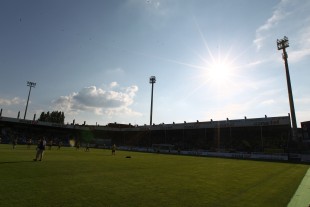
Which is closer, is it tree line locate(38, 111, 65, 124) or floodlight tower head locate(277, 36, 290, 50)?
floodlight tower head locate(277, 36, 290, 50)

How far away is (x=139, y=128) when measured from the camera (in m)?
82.7

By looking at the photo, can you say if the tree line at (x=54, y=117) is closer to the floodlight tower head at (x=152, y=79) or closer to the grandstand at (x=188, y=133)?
the grandstand at (x=188, y=133)

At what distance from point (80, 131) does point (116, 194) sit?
280 ft

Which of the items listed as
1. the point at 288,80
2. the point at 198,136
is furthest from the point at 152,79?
the point at 288,80

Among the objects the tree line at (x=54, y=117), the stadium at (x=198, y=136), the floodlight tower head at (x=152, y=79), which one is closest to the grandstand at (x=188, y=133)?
the stadium at (x=198, y=136)

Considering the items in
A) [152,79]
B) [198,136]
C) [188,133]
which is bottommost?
[198,136]

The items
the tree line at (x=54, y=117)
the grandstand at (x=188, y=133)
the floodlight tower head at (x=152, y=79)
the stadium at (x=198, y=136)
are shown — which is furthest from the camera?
the tree line at (x=54, y=117)

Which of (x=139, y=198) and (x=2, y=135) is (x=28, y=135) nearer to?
(x=2, y=135)

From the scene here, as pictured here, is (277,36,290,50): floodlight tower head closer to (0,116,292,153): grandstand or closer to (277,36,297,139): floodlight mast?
(277,36,297,139): floodlight mast

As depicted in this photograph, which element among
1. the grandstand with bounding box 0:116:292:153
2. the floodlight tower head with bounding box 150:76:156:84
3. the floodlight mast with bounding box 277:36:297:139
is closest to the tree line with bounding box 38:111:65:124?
the grandstand with bounding box 0:116:292:153

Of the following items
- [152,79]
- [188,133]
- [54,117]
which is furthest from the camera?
[54,117]

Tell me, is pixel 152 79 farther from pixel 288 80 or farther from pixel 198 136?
pixel 288 80

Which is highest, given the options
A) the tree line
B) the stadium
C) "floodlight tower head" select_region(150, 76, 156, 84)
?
"floodlight tower head" select_region(150, 76, 156, 84)

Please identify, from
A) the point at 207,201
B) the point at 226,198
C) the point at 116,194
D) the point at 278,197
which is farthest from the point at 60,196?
the point at 278,197
